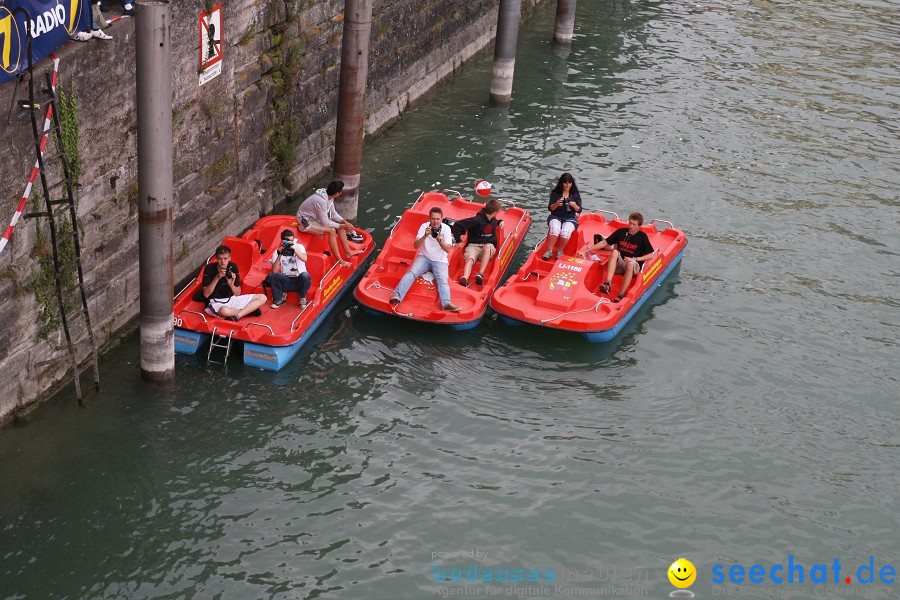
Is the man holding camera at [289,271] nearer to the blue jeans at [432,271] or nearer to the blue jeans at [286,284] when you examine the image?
the blue jeans at [286,284]

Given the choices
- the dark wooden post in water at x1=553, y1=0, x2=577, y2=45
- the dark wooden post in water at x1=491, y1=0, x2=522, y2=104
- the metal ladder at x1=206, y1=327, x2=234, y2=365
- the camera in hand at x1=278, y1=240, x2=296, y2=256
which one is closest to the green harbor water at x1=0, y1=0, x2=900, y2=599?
the metal ladder at x1=206, y1=327, x2=234, y2=365

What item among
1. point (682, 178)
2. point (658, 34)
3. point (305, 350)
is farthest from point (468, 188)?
point (658, 34)

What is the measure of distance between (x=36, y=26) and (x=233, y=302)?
4555 millimetres

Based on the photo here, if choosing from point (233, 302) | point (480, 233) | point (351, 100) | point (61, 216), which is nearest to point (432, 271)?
point (480, 233)

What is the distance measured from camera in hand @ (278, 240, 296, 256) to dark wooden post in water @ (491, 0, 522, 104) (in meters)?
11.2

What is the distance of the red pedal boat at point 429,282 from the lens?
15742mm

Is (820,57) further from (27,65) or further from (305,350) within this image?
(27,65)

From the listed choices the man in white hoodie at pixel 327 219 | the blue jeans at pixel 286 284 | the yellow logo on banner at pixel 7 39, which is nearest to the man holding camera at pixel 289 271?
the blue jeans at pixel 286 284

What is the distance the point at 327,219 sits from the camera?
17.1 metres

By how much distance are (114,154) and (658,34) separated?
2075 centimetres

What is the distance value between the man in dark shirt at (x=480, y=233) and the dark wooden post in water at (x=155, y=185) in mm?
5040

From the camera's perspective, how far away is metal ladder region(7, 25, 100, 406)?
40.0 ft

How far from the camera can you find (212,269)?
14.9m

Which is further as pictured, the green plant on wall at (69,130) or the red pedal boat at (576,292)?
the red pedal boat at (576,292)
